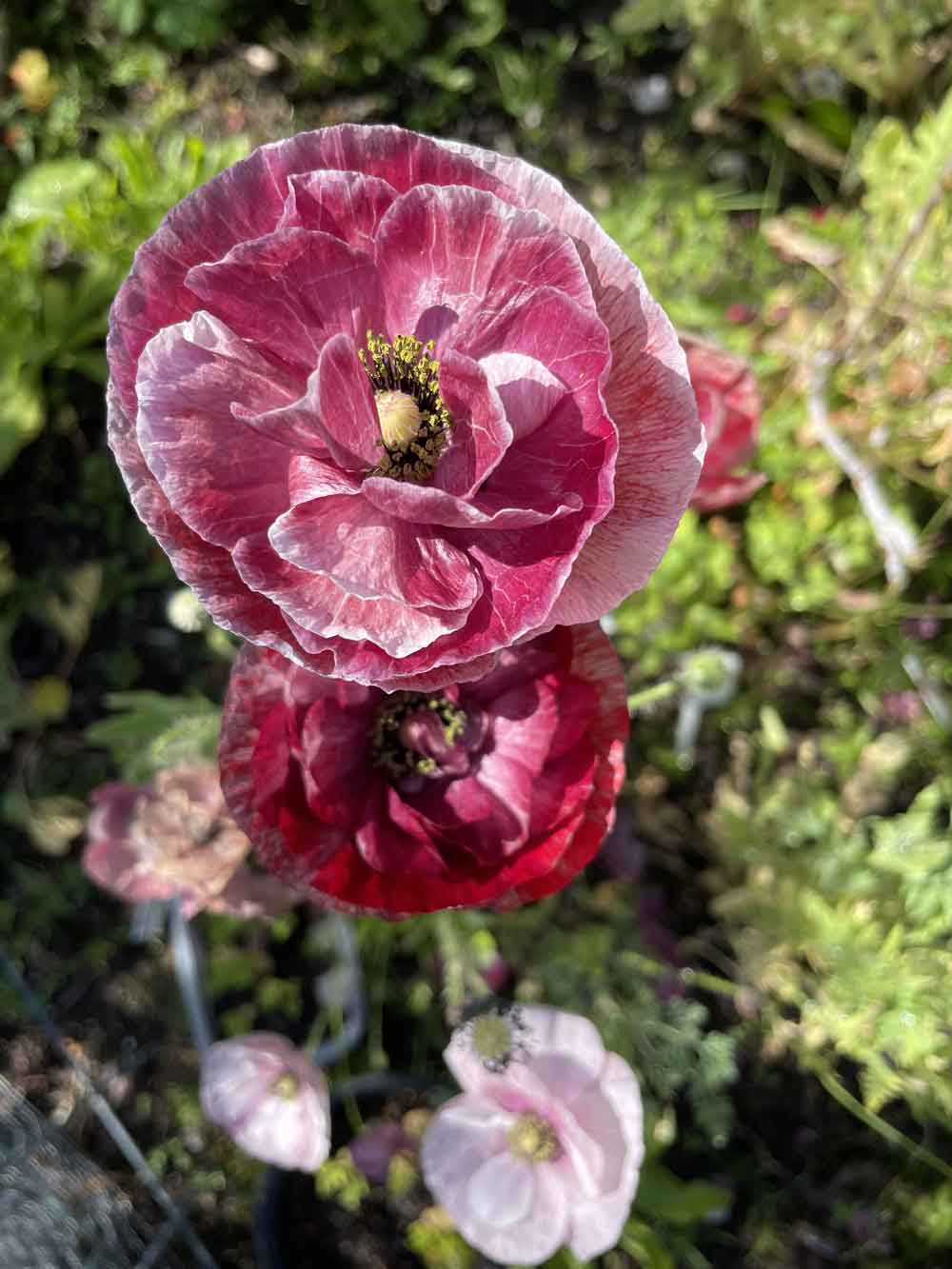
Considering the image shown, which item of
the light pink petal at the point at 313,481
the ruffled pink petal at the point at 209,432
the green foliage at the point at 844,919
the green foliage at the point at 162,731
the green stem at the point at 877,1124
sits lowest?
the green stem at the point at 877,1124

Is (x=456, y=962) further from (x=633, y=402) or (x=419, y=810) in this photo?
(x=633, y=402)

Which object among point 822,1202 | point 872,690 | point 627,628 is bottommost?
point 822,1202

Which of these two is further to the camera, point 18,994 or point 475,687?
point 18,994

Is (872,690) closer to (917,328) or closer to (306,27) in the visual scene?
(917,328)

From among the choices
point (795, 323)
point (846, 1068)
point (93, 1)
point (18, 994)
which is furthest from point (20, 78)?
point (846, 1068)

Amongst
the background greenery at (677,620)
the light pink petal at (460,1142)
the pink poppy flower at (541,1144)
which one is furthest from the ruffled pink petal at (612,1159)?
the background greenery at (677,620)

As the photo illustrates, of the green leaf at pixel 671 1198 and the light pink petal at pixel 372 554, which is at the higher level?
the light pink petal at pixel 372 554

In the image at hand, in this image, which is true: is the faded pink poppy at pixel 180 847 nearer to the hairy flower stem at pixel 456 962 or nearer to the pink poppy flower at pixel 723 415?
the hairy flower stem at pixel 456 962

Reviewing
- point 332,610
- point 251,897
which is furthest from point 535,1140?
point 332,610
